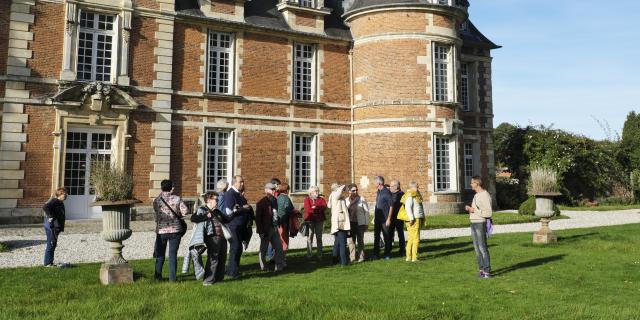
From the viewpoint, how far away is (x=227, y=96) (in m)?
17.1

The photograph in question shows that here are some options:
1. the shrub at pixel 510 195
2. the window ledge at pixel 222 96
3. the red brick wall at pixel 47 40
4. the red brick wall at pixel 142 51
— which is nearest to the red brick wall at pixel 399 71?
the window ledge at pixel 222 96

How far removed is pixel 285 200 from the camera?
860cm

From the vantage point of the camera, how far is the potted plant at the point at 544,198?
11.1 metres

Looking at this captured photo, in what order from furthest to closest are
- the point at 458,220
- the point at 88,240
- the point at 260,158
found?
the point at 260,158
the point at 458,220
the point at 88,240

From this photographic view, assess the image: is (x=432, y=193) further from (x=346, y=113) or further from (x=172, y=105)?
(x=172, y=105)

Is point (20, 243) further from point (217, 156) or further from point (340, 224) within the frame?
point (340, 224)

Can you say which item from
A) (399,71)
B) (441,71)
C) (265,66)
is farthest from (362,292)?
(441,71)

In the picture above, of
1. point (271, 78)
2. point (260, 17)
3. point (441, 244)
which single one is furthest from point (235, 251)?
point (260, 17)

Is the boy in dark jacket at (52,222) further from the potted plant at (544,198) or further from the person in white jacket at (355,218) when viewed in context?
the potted plant at (544,198)

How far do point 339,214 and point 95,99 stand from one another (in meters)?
9.66

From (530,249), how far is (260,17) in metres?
12.5

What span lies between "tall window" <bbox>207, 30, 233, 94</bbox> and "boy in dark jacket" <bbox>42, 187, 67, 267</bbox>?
916 cm

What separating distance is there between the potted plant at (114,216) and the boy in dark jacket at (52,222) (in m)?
1.82

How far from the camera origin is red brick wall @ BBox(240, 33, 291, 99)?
17.6 meters
